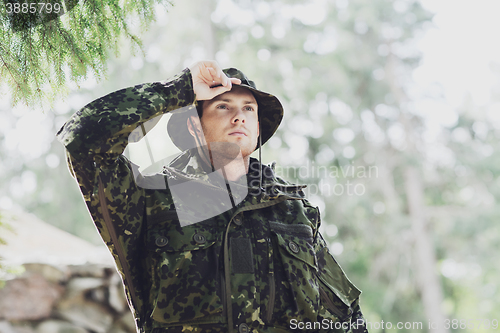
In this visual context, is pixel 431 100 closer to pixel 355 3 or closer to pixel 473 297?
pixel 355 3

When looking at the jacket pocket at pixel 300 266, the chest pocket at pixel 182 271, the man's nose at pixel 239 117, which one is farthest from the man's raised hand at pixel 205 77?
A: the jacket pocket at pixel 300 266

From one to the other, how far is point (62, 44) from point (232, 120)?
36.6 inches

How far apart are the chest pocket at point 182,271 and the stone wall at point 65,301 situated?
289 centimetres

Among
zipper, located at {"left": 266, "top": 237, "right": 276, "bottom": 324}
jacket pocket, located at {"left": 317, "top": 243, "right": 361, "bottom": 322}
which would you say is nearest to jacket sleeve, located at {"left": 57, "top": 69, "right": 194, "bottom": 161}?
zipper, located at {"left": 266, "top": 237, "right": 276, "bottom": 324}

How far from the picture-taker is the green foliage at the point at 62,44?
6.33ft

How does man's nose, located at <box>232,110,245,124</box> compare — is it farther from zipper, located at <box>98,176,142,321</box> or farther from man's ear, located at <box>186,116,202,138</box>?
zipper, located at <box>98,176,142,321</box>

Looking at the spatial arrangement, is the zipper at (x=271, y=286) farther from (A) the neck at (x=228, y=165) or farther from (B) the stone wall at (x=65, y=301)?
(B) the stone wall at (x=65, y=301)

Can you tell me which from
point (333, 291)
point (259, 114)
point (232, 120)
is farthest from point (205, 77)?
point (333, 291)

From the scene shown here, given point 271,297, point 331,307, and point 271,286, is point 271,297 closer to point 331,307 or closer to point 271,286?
point 271,286

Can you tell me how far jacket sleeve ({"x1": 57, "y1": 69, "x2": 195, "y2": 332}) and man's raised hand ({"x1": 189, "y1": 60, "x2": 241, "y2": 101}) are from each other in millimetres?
44

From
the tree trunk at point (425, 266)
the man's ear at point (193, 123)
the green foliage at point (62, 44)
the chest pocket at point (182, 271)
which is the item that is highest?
the green foliage at point (62, 44)

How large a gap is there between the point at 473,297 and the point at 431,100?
8494 mm

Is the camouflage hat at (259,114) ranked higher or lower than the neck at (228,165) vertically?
higher

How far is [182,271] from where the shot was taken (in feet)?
6.18
